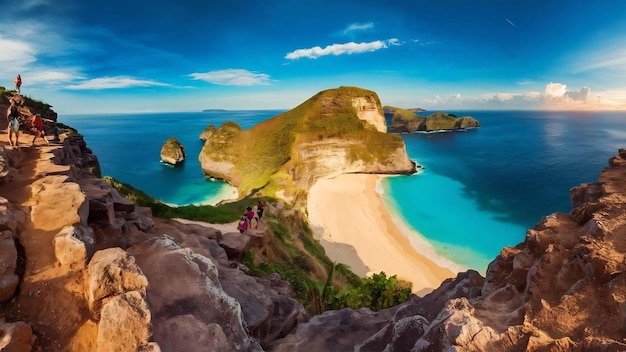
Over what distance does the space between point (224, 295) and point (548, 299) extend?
8807 millimetres

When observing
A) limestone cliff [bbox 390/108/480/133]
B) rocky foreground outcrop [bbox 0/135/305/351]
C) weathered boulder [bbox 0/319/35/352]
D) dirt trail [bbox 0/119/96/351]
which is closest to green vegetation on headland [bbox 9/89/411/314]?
rocky foreground outcrop [bbox 0/135/305/351]

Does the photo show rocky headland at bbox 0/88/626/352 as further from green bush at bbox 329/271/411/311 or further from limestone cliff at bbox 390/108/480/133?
limestone cliff at bbox 390/108/480/133

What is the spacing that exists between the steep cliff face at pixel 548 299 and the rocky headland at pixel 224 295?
3 cm

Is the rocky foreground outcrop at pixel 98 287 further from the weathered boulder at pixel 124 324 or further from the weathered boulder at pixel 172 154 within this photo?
the weathered boulder at pixel 172 154

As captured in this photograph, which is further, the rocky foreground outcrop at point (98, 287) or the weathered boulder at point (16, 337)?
the rocky foreground outcrop at point (98, 287)

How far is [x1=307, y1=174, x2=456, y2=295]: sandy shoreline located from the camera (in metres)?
36.1

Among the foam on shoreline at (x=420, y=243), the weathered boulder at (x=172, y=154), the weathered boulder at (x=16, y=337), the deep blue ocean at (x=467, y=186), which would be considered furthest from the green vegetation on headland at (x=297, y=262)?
the weathered boulder at (x=172, y=154)

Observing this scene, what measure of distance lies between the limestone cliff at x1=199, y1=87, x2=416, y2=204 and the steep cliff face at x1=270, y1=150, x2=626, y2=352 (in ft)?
177

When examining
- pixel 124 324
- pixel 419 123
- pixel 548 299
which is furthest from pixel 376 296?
pixel 419 123

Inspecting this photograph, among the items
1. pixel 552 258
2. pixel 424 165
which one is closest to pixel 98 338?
pixel 552 258

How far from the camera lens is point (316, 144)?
233ft

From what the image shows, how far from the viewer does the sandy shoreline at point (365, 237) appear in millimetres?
36125

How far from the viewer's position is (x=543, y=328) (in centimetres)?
674

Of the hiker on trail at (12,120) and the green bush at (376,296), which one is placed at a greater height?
the hiker on trail at (12,120)
